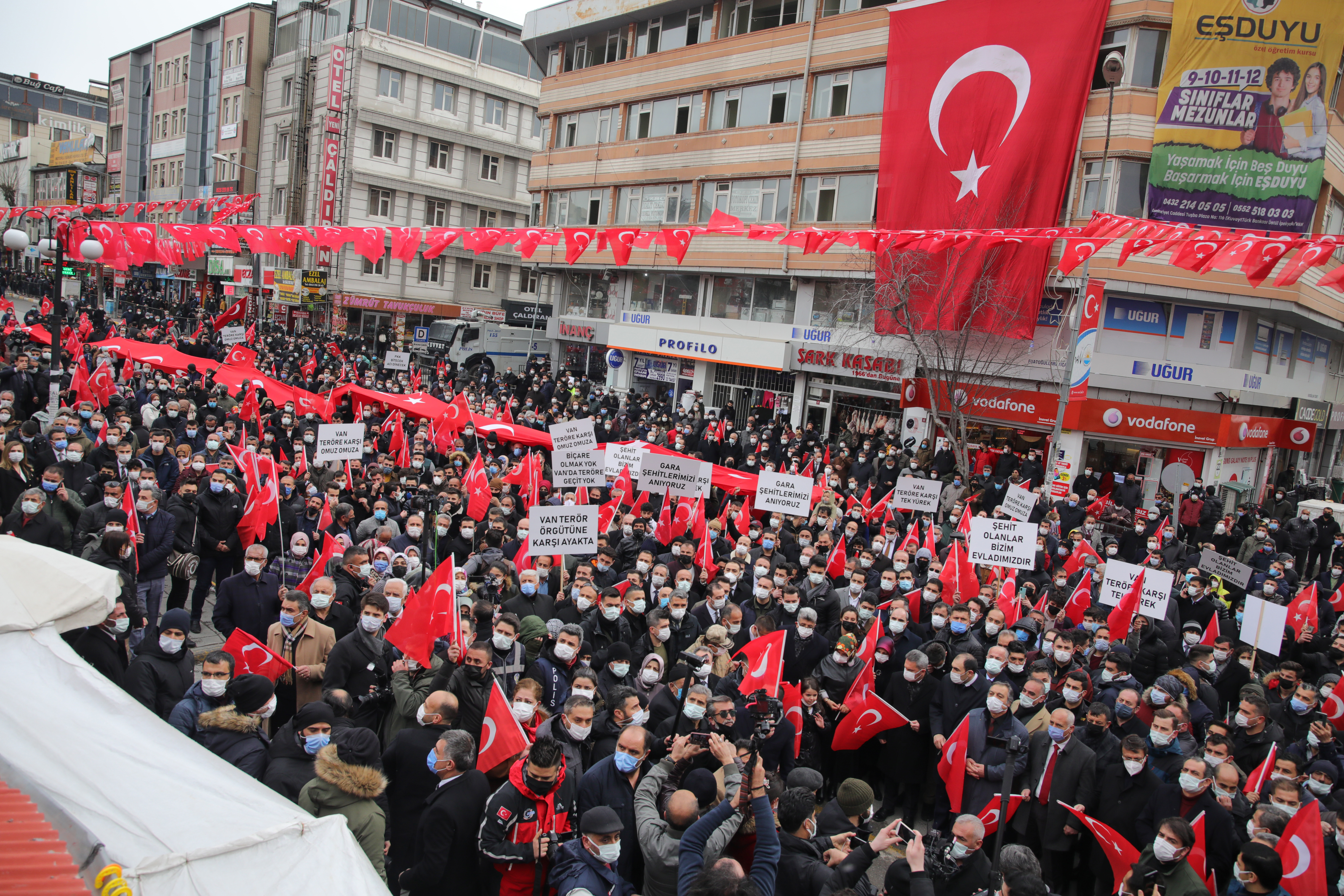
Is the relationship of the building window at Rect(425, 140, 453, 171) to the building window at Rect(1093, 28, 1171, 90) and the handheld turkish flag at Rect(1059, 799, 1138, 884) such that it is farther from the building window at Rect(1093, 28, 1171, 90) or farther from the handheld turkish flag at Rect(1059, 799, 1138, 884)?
the handheld turkish flag at Rect(1059, 799, 1138, 884)

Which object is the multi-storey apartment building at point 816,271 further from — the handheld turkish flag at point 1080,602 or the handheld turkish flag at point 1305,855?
the handheld turkish flag at point 1305,855

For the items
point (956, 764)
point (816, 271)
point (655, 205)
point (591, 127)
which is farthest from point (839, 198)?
point (956, 764)

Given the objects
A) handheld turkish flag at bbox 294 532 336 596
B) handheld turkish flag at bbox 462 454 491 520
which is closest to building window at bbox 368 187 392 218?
handheld turkish flag at bbox 462 454 491 520

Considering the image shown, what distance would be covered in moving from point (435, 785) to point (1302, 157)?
24576 mm

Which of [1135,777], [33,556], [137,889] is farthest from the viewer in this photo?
[1135,777]

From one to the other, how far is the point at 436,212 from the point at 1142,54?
36703mm

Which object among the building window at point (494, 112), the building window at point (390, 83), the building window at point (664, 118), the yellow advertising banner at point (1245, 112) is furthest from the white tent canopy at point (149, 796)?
the building window at point (494, 112)

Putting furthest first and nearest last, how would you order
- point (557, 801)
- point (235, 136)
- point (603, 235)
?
1. point (235, 136)
2. point (603, 235)
3. point (557, 801)

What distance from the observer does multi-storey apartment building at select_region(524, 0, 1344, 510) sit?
22594 mm

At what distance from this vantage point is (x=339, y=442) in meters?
12.9

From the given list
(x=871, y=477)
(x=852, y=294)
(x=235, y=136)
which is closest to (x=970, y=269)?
(x=852, y=294)

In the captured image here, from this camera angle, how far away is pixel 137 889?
3.21 meters

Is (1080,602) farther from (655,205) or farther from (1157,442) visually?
(655,205)

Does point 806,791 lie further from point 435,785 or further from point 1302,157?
point 1302,157
